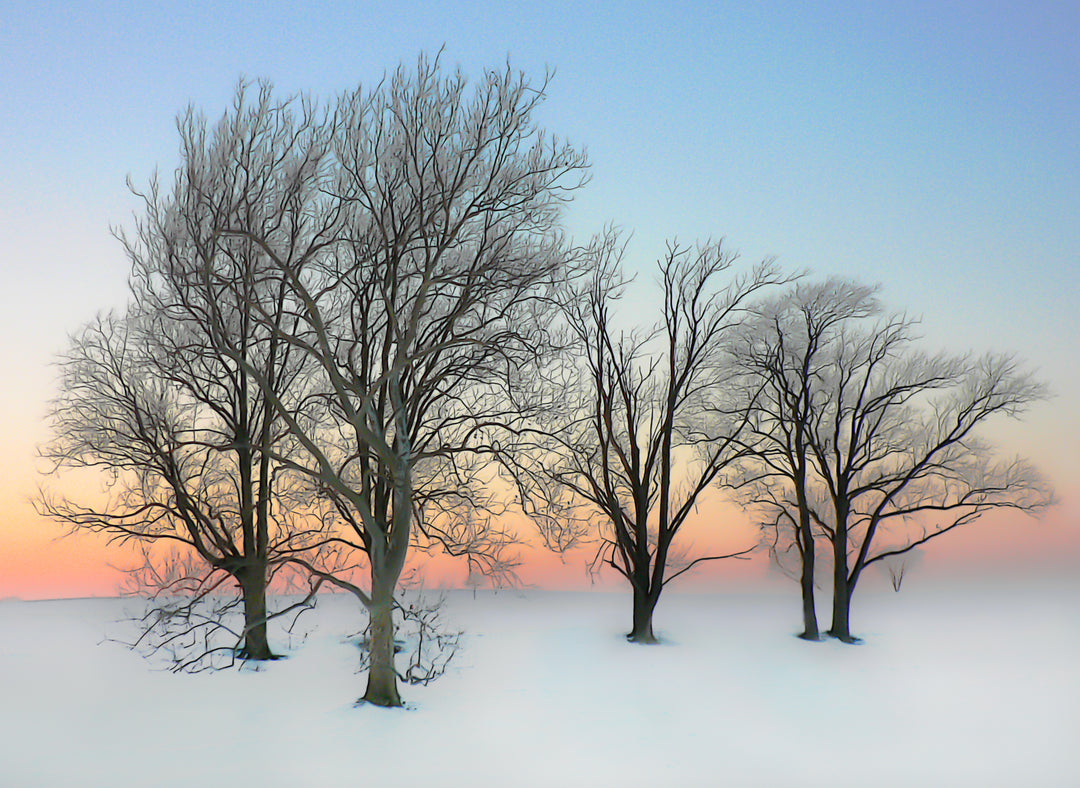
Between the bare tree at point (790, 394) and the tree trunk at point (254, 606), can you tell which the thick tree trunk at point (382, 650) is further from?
the bare tree at point (790, 394)

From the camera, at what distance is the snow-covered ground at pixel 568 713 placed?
1027cm

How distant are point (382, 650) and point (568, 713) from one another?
341cm

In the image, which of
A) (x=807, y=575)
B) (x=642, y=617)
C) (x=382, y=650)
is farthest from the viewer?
(x=807, y=575)

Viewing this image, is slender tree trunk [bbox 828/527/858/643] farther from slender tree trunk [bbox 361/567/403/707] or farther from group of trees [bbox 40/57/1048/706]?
slender tree trunk [bbox 361/567/403/707]

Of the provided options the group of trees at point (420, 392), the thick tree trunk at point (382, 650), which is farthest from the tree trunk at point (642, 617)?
the thick tree trunk at point (382, 650)

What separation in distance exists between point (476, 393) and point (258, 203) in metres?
6.05

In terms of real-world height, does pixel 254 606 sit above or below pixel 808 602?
above

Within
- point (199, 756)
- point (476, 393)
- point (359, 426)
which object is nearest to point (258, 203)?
point (359, 426)

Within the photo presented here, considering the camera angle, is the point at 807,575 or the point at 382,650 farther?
the point at 807,575

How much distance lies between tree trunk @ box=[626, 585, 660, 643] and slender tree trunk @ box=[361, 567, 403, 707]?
9.00 m

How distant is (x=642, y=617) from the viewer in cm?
2002

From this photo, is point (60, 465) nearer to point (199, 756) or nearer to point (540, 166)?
point (199, 756)

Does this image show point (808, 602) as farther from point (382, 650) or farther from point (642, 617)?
point (382, 650)

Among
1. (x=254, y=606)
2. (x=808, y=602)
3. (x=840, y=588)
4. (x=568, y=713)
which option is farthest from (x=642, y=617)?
(x=254, y=606)
